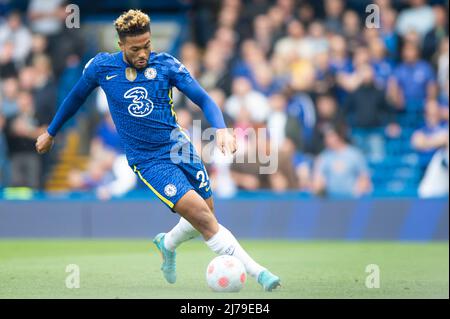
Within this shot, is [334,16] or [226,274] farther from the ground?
[334,16]

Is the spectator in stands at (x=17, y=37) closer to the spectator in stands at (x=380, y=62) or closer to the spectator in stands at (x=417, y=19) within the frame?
the spectator in stands at (x=380, y=62)

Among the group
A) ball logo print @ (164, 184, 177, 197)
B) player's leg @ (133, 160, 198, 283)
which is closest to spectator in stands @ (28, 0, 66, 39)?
player's leg @ (133, 160, 198, 283)

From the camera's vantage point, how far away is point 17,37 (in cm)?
1872

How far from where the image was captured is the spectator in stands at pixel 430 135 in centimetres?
1579

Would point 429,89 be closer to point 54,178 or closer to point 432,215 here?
point 432,215

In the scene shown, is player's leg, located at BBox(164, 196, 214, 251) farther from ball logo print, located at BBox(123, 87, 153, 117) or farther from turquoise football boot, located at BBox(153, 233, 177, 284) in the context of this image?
ball logo print, located at BBox(123, 87, 153, 117)

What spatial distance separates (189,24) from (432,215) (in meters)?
7.11

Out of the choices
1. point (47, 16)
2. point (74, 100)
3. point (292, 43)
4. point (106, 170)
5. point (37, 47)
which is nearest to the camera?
point (74, 100)

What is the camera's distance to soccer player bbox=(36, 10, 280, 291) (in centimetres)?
839

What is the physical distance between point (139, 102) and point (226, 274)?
5.39 ft

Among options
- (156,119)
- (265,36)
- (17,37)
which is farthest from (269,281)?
(17,37)

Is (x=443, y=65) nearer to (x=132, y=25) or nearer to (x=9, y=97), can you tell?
(x=9, y=97)

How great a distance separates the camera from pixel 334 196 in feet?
49.1

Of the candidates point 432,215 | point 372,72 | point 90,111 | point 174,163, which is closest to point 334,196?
point 432,215
